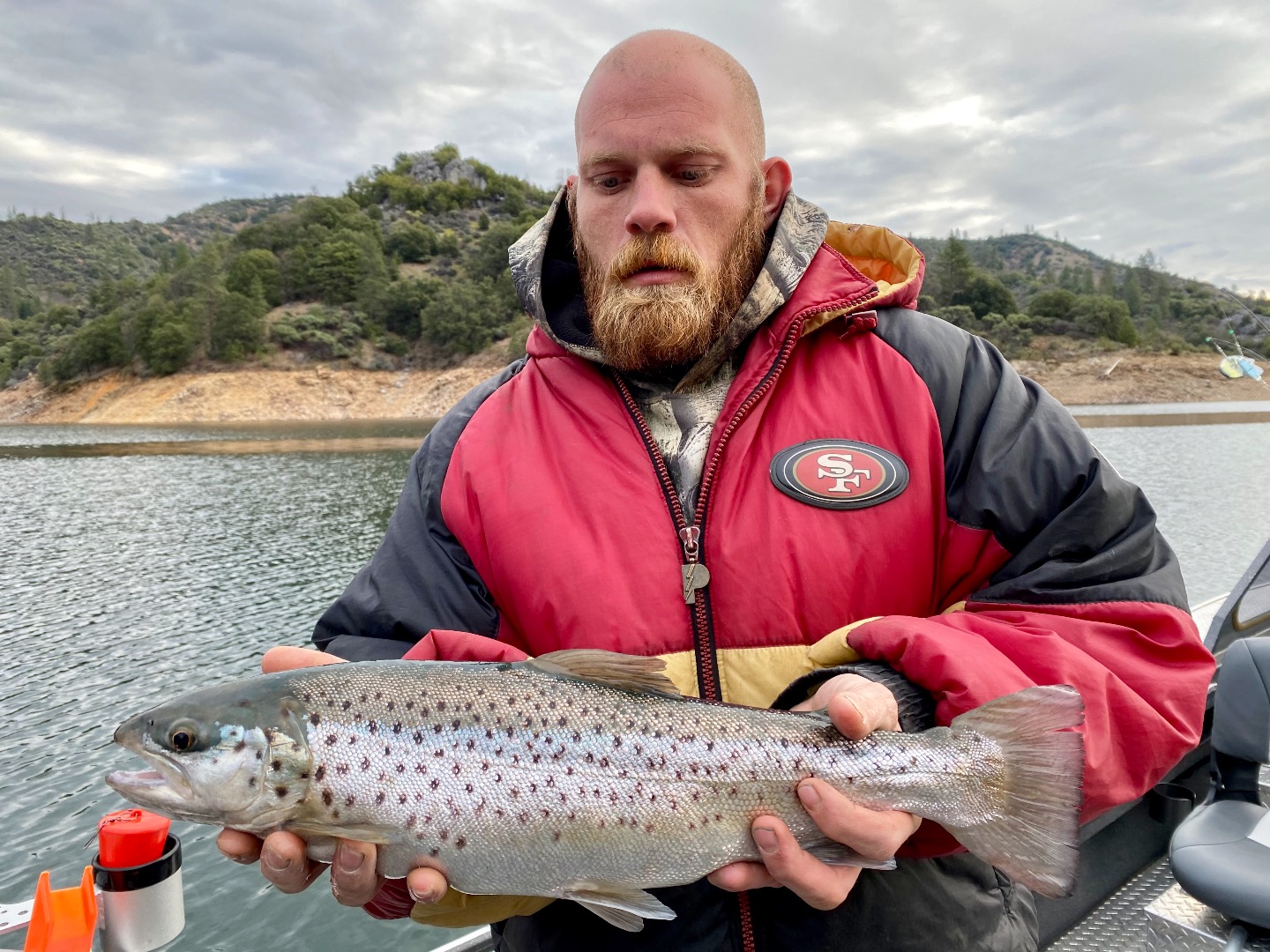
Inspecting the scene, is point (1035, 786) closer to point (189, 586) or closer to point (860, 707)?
point (860, 707)

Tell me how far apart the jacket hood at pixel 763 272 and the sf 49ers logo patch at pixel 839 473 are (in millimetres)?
462

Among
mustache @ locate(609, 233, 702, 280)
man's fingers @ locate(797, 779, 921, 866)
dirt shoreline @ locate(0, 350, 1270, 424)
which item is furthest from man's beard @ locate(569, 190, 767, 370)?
dirt shoreline @ locate(0, 350, 1270, 424)

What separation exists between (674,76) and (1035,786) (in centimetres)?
249

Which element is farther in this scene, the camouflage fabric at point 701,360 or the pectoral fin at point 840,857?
the camouflage fabric at point 701,360

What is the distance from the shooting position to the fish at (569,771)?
223 centimetres

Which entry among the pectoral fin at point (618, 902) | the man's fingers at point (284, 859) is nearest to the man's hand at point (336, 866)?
the man's fingers at point (284, 859)

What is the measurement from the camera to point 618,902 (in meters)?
2.30

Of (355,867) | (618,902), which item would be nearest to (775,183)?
(618,902)

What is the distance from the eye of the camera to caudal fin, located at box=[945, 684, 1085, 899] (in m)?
2.18

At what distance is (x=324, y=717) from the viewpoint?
246 cm

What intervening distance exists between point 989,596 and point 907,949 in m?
1.03

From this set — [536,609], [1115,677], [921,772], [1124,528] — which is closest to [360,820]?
[536,609]

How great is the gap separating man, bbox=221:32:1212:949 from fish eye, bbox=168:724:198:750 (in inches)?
12.4

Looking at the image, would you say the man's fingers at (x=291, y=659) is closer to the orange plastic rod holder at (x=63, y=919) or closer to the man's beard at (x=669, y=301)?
the orange plastic rod holder at (x=63, y=919)
